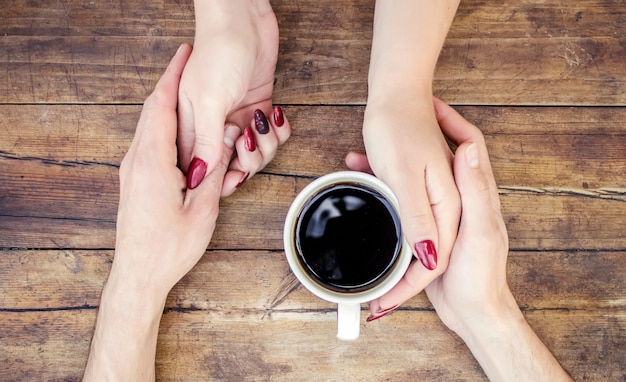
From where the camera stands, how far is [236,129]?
89 centimetres

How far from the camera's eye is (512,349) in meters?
0.87

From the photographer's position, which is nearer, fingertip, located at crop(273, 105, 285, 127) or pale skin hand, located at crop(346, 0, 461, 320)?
pale skin hand, located at crop(346, 0, 461, 320)

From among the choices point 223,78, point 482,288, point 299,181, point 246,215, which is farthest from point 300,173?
point 482,288

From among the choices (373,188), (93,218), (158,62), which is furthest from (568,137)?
(93,218)

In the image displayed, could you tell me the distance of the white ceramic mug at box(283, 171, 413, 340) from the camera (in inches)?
31.4

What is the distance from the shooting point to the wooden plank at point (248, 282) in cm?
93

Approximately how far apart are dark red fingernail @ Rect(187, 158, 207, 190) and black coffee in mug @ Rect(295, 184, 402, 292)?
166mm

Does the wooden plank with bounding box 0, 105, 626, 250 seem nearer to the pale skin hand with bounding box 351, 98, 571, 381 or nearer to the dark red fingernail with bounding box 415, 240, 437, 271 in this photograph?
the pale skin hand with bounding box 351, 98, 571, 381

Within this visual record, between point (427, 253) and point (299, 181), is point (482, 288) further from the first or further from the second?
point (299, 181)

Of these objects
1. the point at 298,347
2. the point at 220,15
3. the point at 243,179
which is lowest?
the point at 298,347

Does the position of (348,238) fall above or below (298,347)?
above

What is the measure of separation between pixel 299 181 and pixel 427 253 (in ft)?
0.88

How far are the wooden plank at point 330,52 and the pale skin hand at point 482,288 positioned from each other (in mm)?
140

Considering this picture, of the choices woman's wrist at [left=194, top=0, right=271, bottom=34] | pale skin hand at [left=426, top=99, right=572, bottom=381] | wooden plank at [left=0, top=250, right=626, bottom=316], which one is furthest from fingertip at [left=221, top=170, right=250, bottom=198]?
pale skin hand at [left=426, top=99, right=572, bottom=381]
